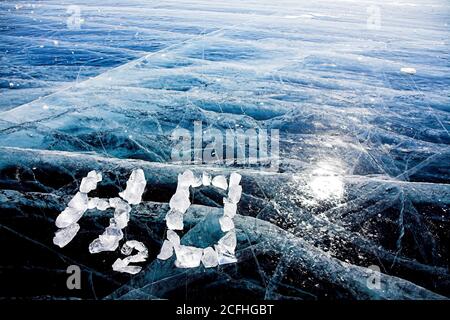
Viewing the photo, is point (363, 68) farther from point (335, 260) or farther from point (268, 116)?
point (335, 260)

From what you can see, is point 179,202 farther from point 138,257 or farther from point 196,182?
point 138,257

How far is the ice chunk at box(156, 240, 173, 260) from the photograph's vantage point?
1.51 meters

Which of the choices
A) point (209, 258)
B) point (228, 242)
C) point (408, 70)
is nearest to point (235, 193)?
point (228, 242)

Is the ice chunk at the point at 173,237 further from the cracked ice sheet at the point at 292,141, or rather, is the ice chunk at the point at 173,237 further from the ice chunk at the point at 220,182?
the ice chunk at the point at 220,182

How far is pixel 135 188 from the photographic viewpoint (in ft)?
6.28

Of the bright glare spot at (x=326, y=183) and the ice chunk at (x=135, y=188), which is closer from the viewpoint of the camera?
the ice chunk at (x=135, y=188)

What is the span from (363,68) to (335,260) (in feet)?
13.7

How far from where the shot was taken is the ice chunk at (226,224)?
1687 mm

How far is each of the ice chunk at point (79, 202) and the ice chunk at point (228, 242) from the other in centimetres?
80

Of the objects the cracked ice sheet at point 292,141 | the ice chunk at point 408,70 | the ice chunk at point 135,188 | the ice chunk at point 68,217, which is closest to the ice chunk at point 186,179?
the cracked ice sheet at point 292,141

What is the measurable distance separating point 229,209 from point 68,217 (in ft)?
2.85

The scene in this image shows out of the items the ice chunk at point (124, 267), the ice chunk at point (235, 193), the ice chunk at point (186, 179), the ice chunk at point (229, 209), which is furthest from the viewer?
the ice chunk at point (186, 179)
